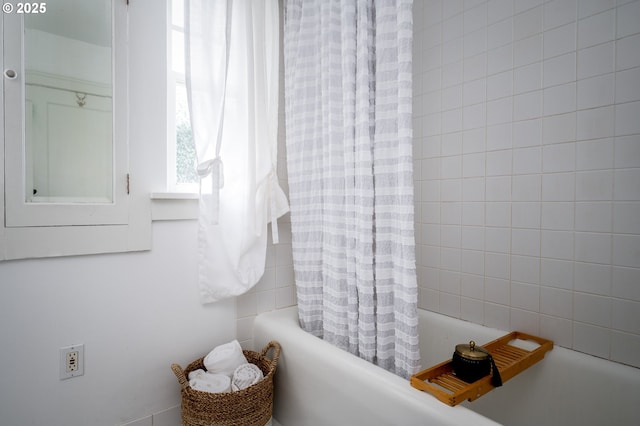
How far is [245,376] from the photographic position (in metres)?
1.23

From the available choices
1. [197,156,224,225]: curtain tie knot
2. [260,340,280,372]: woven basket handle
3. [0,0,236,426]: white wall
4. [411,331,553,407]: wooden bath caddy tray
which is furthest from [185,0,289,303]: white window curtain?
[411,331,553,407]: wooden bath caddy tray

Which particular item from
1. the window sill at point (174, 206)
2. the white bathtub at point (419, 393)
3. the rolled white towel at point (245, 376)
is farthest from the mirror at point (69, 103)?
the white bathtub at point (419, 393)

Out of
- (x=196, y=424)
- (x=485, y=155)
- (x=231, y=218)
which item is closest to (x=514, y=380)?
(x=485, y=155)

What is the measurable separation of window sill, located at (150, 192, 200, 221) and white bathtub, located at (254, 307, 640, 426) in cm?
58

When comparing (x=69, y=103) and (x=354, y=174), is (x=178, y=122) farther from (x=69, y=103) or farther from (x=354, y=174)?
(x=354, y=174)

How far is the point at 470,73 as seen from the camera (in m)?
1.53

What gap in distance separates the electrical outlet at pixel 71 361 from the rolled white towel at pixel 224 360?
41cm

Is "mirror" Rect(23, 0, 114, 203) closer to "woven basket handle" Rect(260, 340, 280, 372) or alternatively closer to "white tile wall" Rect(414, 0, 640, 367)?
"woven basket handle" Rect(260, 340, 280, 372)

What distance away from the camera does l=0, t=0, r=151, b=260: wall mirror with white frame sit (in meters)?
1.05

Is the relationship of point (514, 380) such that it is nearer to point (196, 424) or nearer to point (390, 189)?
point (390, 189)

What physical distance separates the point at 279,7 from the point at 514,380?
1.89 m

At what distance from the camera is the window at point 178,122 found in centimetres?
139

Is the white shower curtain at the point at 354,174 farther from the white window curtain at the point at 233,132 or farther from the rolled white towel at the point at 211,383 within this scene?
the rolled white towel at the point at 211,383

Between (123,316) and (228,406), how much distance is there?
0.51 meters
